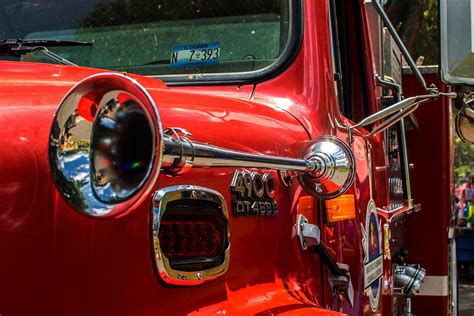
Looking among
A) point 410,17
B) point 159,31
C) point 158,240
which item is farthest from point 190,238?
point 410,17

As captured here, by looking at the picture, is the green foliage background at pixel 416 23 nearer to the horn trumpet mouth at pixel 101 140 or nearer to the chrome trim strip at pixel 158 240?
the chrome trim strip at pixel 158 240

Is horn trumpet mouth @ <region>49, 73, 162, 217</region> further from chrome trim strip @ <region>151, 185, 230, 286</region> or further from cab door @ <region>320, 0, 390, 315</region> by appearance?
cab door @ <region>320, 0, 390, 315</region>

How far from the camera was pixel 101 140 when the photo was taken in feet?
4.19

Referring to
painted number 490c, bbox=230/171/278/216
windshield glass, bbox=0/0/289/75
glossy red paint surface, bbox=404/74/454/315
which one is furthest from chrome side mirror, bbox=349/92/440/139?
glossy red paint surface, bbox=404/74/454/315

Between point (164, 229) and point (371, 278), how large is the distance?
1.26 m

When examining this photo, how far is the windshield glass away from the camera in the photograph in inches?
97.0

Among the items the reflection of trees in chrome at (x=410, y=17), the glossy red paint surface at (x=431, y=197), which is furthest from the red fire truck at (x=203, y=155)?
the reflection of trees in chrome at (x=410, y=17)

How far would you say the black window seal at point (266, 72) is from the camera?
2375 millimetres

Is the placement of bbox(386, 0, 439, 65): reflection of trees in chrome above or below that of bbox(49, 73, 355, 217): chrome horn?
above

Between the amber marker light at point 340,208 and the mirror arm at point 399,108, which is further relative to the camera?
the amber marker light at point 340,208

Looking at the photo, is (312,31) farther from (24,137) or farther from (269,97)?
(24,137)

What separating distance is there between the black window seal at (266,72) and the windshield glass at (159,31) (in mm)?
23

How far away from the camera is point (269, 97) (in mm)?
2359

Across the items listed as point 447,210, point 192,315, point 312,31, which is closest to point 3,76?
point 192,315
